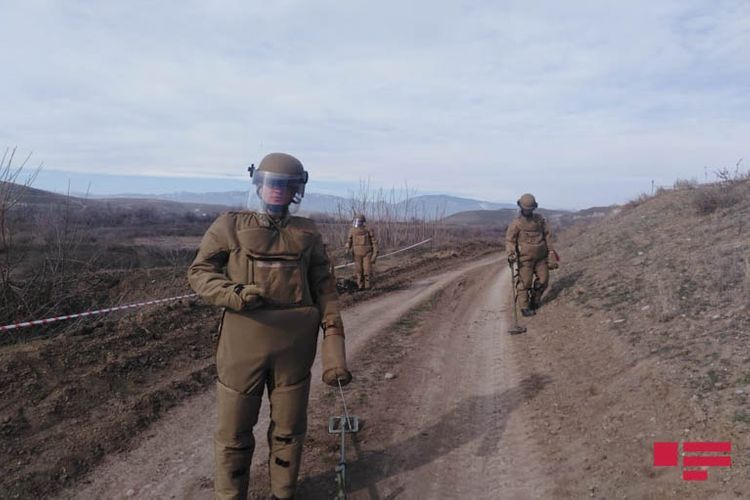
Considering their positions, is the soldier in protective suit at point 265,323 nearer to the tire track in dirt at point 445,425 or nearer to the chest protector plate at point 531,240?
the tire track in dirt at point 445,425

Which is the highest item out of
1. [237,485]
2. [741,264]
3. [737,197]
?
[737,197]

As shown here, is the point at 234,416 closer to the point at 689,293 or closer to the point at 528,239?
the point at 689,293

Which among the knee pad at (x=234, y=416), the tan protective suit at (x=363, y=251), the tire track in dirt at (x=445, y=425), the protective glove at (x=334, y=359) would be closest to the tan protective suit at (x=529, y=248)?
the tire track in dirt at (x=445, y=425)

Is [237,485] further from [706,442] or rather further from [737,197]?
[737,197]

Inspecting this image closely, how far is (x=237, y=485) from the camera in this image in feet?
12.4

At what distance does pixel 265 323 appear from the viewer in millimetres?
3693

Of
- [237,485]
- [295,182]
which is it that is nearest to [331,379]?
[237,485]

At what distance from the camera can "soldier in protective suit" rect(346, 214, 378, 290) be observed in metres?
14.9

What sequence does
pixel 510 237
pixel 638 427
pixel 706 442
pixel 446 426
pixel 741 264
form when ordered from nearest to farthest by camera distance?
pixel 706 442
pixel 638 427
pixel 446 426
pixel 741 264
pixel 510 237

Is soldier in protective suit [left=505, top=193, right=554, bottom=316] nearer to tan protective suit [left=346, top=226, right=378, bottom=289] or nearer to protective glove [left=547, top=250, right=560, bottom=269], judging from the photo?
protective glove [left=547, top=250, right=560, bottom=269]

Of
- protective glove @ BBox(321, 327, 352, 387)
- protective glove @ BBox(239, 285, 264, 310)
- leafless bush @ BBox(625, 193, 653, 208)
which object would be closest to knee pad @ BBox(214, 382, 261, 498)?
protective glove @ BBox(321, 327, 352, 387)

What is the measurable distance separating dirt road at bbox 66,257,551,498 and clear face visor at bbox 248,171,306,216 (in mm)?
2173

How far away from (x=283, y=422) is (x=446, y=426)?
8.03 feet

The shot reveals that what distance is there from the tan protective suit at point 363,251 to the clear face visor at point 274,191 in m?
10.9
